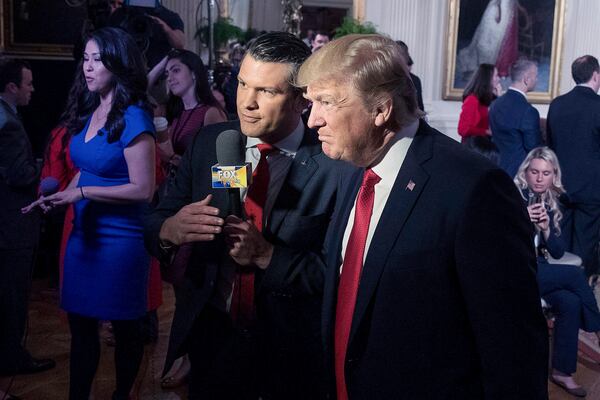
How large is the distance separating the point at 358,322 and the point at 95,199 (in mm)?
1617

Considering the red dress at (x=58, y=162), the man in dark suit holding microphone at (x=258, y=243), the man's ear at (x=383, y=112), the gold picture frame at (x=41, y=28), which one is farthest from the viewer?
the gold picture frame at (x=41, y=28)

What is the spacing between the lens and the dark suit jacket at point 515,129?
19.7 feet

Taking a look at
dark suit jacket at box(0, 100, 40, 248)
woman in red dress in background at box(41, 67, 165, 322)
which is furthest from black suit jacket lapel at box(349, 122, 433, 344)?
dark suit jacket at box(0, 100, 40, 248)

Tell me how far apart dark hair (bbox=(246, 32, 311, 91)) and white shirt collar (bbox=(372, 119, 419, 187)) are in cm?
41

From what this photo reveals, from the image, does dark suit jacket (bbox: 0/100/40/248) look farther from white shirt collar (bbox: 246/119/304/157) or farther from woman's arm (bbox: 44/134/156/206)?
white shirt collar (bbox: 246/119/304/157)

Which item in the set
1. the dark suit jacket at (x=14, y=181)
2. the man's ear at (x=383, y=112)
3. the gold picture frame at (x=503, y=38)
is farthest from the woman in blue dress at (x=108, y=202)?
the gold picture frame at (x=503, y=38)

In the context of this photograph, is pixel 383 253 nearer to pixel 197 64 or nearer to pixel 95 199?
pixel 95 199

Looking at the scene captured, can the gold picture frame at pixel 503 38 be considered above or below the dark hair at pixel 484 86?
above

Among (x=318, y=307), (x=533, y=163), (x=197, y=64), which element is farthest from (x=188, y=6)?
(x=318, y=307)

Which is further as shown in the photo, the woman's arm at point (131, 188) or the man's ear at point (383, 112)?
the woman's arm at point (131, 188)

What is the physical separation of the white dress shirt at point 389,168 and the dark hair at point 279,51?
16.2 inches

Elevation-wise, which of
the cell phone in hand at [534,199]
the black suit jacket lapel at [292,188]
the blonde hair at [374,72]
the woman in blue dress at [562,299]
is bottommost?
the woman in blue dress at [562,299]

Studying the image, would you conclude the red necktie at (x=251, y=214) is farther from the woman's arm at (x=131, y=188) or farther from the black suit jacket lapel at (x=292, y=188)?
the woman's arm at (x=131, y=188)

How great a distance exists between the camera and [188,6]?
920 centimetres
